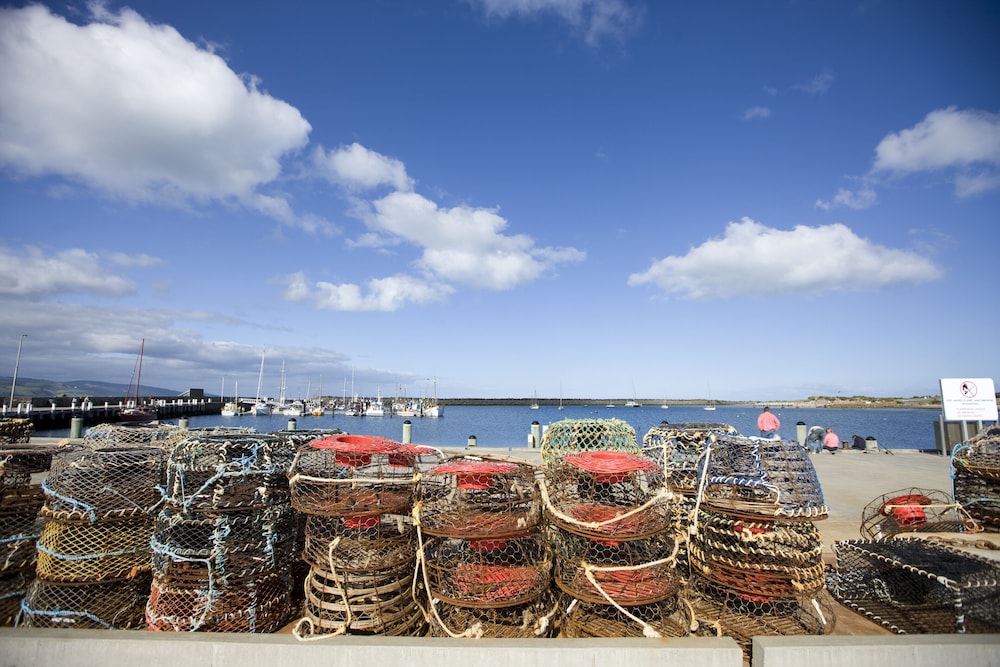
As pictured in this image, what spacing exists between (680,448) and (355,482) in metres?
3.79

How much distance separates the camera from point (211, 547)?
3814 millimetres

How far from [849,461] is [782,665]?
48.8 feet

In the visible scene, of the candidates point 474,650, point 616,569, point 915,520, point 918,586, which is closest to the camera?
point 474,650

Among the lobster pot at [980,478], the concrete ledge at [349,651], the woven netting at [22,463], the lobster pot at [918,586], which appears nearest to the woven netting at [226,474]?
the concrete ledge at [349,651]

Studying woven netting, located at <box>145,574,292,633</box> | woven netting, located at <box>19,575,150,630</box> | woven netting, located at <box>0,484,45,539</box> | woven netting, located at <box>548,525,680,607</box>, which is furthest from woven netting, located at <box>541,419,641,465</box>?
woven netting, located at <box>0,484,45,539</box>

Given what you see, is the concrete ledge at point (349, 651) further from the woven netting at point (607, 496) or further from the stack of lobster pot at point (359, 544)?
the woven netting at point (607, 496)

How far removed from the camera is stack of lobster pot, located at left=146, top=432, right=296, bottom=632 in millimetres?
3754

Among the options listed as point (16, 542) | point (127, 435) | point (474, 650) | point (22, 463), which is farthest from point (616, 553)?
point (127, 435)

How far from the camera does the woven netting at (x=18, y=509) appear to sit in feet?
13.4

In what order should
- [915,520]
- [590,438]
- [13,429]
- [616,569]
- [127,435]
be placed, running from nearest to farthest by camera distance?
[616,569]
[915,520]
[590,438]
[127,435]
[13,429]

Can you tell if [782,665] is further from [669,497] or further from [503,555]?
[503,555]

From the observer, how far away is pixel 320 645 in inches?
117

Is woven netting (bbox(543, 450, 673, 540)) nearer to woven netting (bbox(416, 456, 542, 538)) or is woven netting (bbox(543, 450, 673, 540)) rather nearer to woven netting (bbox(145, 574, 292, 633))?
woven netting (bbox(416, 456, 542, 538))

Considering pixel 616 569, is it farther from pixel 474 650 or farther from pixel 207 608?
pixel 207 608
